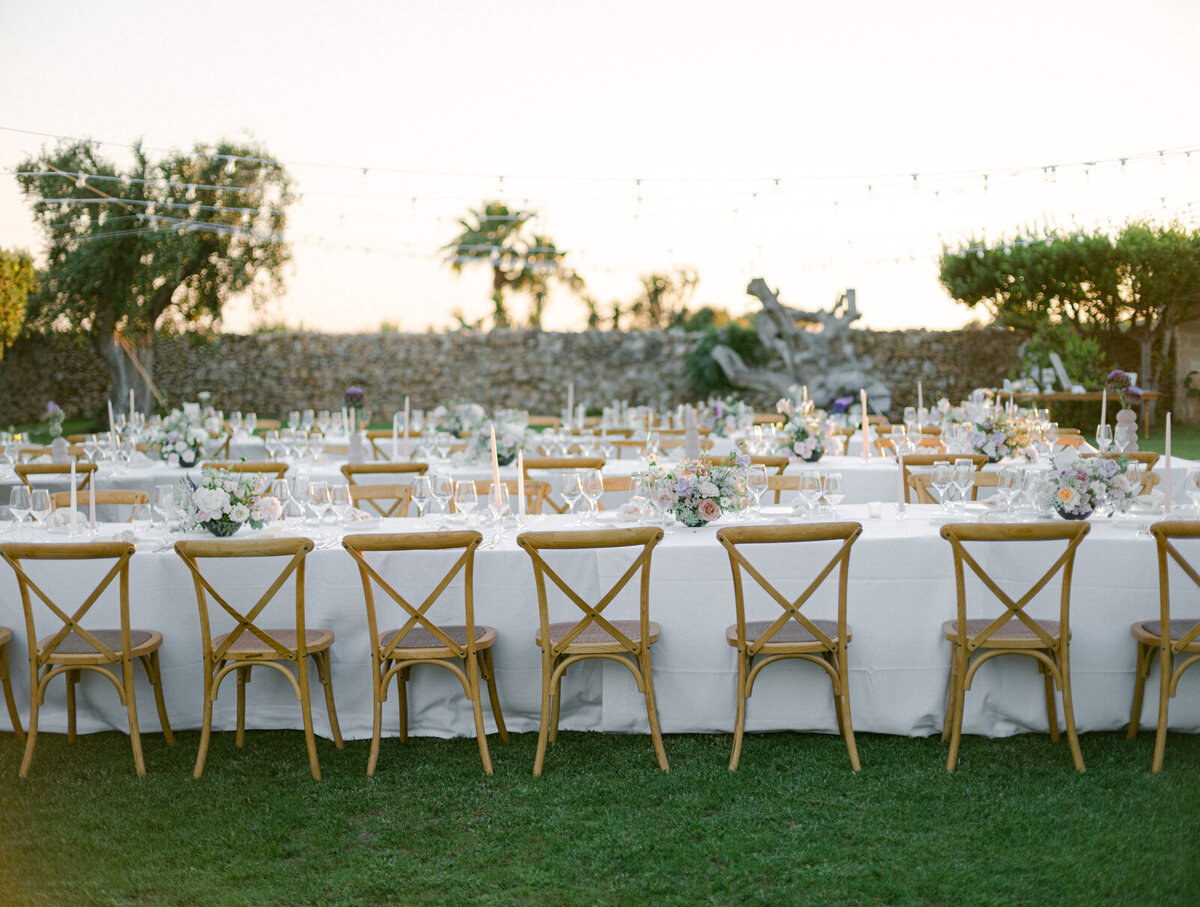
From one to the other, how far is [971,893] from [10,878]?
2834 mm

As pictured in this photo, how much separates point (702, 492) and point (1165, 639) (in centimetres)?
176

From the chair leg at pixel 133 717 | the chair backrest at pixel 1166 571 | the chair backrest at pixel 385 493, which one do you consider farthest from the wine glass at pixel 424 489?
the chair backrest at pixel 1166 571

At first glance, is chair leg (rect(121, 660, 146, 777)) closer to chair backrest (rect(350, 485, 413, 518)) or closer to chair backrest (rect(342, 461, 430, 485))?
chair backrest (rect(350, 485, 413, 518))

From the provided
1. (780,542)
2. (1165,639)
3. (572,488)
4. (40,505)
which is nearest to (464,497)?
(572,488)

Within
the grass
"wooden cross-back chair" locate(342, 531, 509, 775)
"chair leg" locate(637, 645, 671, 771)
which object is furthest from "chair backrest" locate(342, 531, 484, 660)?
"chair leg" locate(637, 645, 671, 771)

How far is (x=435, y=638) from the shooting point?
3863 mm

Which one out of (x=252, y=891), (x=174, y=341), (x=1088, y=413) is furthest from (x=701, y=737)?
(x=174, y=341)

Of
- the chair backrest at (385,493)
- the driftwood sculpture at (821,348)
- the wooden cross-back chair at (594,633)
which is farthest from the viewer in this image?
the driftwood sculpture at (821,348)

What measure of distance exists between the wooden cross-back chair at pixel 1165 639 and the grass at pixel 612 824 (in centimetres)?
20

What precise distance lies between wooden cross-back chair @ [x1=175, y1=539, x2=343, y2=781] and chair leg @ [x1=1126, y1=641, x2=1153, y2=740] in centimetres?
305

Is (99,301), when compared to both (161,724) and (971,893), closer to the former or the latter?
(161,724)

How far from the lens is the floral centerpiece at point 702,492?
4.29 meters

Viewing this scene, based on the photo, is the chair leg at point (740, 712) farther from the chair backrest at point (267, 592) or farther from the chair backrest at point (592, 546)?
the chair backrest at point (267, 592)

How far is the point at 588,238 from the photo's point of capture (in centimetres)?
2014
